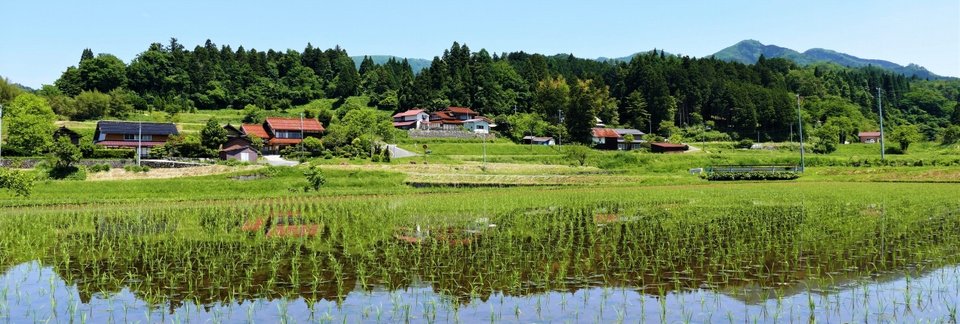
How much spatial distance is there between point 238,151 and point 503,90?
49075 millimetres

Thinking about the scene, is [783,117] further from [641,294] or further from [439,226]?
[641,294]

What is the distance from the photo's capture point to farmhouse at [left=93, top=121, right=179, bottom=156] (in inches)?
2309

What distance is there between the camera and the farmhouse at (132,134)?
2309 inches

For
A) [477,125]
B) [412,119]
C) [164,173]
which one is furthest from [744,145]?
[164,173]

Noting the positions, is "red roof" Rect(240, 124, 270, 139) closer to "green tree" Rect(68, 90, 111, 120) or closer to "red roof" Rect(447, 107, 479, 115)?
"green tree" Rect(68, 90, 111, 120)

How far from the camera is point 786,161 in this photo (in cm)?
5538

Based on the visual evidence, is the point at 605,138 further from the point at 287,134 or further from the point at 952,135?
the point at 952,135

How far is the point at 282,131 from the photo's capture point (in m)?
66.6

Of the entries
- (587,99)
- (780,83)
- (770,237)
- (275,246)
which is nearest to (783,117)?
(780,83)

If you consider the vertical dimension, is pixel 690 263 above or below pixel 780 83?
below

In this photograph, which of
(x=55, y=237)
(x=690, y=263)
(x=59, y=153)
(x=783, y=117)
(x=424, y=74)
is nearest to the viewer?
(x=690, y=263)

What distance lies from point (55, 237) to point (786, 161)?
54.3 meters

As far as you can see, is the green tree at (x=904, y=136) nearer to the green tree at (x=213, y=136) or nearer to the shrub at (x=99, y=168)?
the green tree at (x=213, y=136)

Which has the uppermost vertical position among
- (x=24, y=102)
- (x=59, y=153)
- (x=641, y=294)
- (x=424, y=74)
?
(x=424, y=74)
